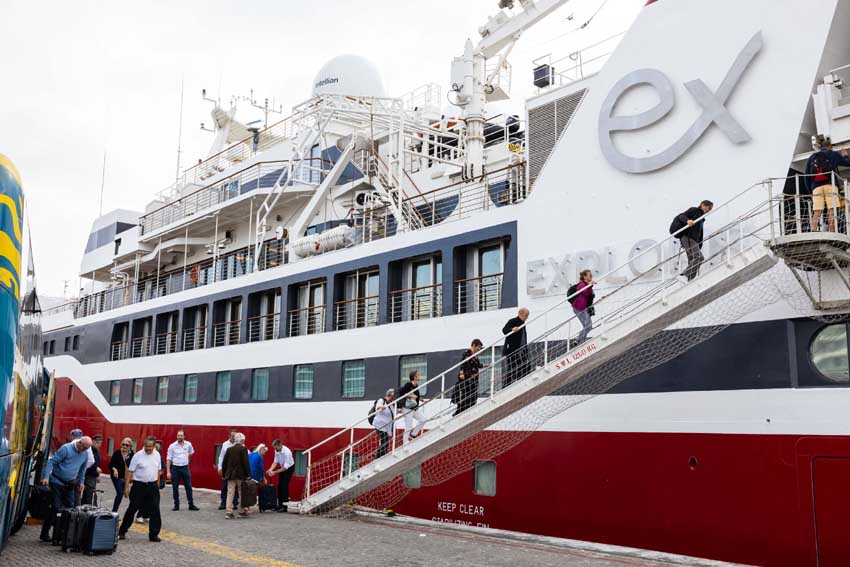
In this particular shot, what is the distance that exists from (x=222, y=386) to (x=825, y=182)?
50.9 ft

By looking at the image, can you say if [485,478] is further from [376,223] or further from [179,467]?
[376,223]

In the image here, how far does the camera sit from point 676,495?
10.4 metres

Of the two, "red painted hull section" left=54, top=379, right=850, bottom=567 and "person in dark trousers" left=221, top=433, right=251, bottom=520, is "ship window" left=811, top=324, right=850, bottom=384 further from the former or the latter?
"person in dark trousers" left=221, top=433, right=251, bottom=520

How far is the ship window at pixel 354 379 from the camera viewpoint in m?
16.0

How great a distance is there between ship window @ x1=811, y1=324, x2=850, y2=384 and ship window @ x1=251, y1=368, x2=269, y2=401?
12.6 metres

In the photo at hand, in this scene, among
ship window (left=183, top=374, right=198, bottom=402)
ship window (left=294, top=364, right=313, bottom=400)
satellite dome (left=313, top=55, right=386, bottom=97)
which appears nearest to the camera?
ship window (left=294, top=364, right=313, bottom=400)

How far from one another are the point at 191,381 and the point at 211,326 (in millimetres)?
1761

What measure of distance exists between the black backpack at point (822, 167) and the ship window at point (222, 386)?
15069 mm

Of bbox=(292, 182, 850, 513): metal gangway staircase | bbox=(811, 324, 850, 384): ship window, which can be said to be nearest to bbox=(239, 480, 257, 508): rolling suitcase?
bbox=(292, 182, 850, 513): metal gangway staircase

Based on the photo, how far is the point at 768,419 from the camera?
9719mm

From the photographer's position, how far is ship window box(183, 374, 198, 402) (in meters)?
21.4

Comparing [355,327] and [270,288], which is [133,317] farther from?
[355,327]

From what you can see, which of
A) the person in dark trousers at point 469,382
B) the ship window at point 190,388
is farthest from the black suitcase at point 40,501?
the ship window at point 190,388

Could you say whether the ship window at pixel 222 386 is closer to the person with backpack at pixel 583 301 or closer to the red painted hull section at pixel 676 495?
the red painted hull section at pixel 676 495
